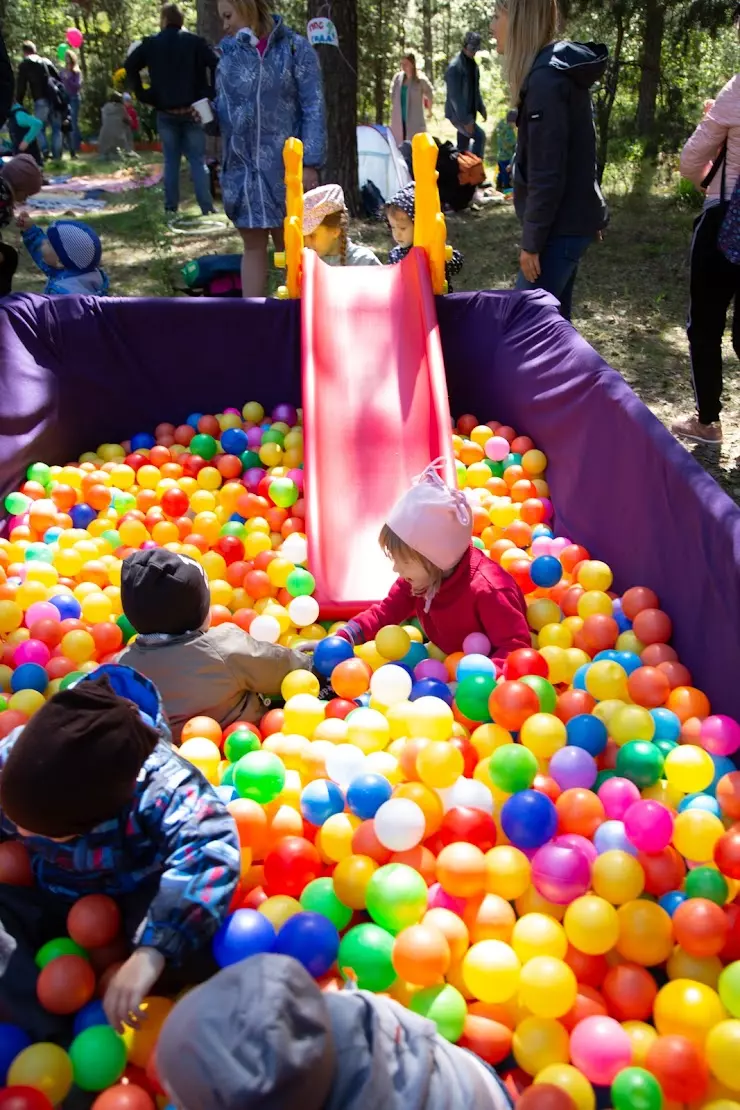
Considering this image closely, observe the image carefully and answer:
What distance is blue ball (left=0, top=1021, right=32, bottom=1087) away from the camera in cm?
158

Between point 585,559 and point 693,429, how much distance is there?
1280 millimetres

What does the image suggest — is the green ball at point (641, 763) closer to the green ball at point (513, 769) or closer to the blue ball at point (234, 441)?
the green ball at point (513, 769)

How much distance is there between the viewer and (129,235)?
764cm

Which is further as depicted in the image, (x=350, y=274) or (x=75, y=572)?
(x=350, y=274)

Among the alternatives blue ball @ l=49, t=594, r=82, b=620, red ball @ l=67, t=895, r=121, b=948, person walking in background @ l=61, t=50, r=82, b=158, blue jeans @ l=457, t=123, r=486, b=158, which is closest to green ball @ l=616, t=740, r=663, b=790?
red ball @ l=67, t=895, r=121, b=948

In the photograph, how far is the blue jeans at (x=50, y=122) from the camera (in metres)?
11.8

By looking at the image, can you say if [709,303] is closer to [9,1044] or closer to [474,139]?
[9,1044]

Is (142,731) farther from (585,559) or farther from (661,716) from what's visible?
(585,559)

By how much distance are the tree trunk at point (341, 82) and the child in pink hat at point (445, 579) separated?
5532 millimetres

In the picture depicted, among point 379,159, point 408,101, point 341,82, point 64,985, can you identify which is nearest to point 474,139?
point 408,101

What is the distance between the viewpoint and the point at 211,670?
7.36ft

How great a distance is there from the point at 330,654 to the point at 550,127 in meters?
2.31

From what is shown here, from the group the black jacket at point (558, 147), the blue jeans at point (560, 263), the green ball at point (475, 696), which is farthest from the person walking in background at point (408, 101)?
the green ball at point (475, 696)

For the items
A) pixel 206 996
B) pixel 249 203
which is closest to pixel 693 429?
pixel 249 203
